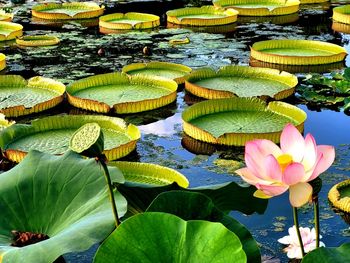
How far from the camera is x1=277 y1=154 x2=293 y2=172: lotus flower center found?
1316mm

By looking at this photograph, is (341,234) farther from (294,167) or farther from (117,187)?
(294,167)

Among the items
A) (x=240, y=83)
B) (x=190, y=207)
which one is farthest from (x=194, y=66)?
(x=190, y=207)

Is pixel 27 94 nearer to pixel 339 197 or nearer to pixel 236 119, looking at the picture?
pixel 236 119

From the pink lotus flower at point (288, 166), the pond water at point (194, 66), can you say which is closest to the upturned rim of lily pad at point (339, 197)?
the pond water at point (194, 66)

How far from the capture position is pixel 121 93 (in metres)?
4.84

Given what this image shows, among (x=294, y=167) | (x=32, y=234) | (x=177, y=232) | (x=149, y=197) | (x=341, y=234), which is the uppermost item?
(x=294, y=167)

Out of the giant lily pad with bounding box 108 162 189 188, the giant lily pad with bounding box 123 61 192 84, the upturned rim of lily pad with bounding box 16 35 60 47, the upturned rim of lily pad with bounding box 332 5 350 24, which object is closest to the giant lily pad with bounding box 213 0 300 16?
the upturned rim of lily pad with bounding box 332 5 350 24

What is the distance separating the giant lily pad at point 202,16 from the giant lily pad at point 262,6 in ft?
0.85

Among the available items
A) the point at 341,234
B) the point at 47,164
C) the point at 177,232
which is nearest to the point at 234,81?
the point at 341,234

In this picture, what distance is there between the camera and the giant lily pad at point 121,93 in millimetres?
4496

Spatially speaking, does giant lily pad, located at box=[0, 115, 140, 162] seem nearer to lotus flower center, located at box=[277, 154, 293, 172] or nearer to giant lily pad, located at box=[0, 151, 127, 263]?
giant lily pad, located at box=[0, 151, 127, 263]

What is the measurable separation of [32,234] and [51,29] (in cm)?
585

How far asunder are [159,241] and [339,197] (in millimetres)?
1831

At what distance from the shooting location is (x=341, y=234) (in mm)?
2857
